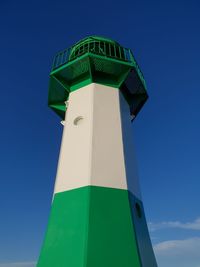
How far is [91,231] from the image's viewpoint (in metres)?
7.65

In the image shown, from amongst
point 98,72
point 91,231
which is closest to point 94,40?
point 98,72

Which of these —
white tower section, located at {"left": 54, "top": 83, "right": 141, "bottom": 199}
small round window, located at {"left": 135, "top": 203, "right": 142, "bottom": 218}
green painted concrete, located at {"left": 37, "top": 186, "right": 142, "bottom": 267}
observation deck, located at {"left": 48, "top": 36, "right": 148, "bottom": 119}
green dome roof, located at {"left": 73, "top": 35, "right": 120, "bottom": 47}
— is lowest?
green painted concrete, located at {"left": 37, "top": 186, "right": 142, "bottom": 267}

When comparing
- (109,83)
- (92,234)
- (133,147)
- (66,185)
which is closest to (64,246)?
(92,234)

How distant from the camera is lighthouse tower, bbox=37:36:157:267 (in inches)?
299

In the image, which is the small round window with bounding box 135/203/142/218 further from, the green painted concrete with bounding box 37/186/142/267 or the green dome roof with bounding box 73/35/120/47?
the green dome roof with bounding box 73/35/120/47

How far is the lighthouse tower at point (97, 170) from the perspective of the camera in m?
7.60

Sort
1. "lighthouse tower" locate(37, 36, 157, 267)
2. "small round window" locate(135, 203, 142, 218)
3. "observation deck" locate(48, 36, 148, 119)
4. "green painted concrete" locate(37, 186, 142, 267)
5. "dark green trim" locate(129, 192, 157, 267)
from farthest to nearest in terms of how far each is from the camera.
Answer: "observation deck" locate(48, 36, 148, 119)
"small round window" locate(135, 203, 142, 218)
"dark green trim" locate(129, 192, 157, 267)
"lighthouse tower" locate(37, 36, 157, 267)
"green painted concrete" locate(37, 186, 142, 267)

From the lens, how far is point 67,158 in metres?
10.2

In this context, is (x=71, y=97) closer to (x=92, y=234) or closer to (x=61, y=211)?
(x=61, y=211)

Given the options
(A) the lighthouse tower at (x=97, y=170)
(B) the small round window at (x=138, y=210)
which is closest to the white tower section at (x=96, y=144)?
(A) the lighthouse tower at (x=97, y=170)

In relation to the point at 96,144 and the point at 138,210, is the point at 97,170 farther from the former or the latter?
the point at 138,210

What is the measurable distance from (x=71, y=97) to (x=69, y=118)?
1.38 m

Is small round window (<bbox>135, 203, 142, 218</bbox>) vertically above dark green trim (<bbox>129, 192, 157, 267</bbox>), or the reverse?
small round window (<bbox>135, 203, 142, 218</bbox>)

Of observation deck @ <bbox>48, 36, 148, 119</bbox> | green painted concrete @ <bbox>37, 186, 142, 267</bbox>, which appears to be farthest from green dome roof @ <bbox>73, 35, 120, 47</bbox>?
green painted concrete @ <bbox>37, 186, 142, 267</bbox>
